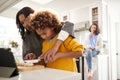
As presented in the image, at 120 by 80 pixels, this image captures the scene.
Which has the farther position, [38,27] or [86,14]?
[86,14]

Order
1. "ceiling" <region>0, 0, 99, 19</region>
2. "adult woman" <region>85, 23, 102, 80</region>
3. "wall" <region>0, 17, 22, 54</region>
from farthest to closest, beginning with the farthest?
"ceiling" <region>0, 0, 99, 19</region> < "wall" <region>0, 17, 22, 54</region> < "adult woman" <region>85, 23, 102, 80</region>

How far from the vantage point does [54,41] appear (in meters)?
1.09

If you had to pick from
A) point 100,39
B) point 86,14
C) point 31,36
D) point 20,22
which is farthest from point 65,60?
point 86,14

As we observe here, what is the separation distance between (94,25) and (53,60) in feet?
9.45

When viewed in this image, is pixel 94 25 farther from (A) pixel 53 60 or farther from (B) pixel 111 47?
(A) pixel 53 60

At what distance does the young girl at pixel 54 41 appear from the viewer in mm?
975

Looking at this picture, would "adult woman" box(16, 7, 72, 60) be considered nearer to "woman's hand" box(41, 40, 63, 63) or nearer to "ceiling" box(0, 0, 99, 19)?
"woman's hand" box(41, 40, 63, 63)

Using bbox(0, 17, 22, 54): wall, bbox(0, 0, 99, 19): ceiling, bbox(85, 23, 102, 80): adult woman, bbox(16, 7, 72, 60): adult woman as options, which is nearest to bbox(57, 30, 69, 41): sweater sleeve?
bbox(16, 7, 72, 60): adult woman

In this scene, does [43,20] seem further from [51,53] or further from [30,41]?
[30,41]

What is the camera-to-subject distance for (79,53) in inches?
40.1

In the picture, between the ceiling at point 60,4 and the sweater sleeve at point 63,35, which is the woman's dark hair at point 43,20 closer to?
the sweater sleeve at point 63,35

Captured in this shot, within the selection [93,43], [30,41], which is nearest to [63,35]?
[30,41]

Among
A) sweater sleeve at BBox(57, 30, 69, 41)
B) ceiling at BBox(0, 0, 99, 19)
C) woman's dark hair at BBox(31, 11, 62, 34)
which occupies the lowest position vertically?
sweater sleeve at BBox(57, 30, 69, 41)

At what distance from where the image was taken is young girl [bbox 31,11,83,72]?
97 centimetres
